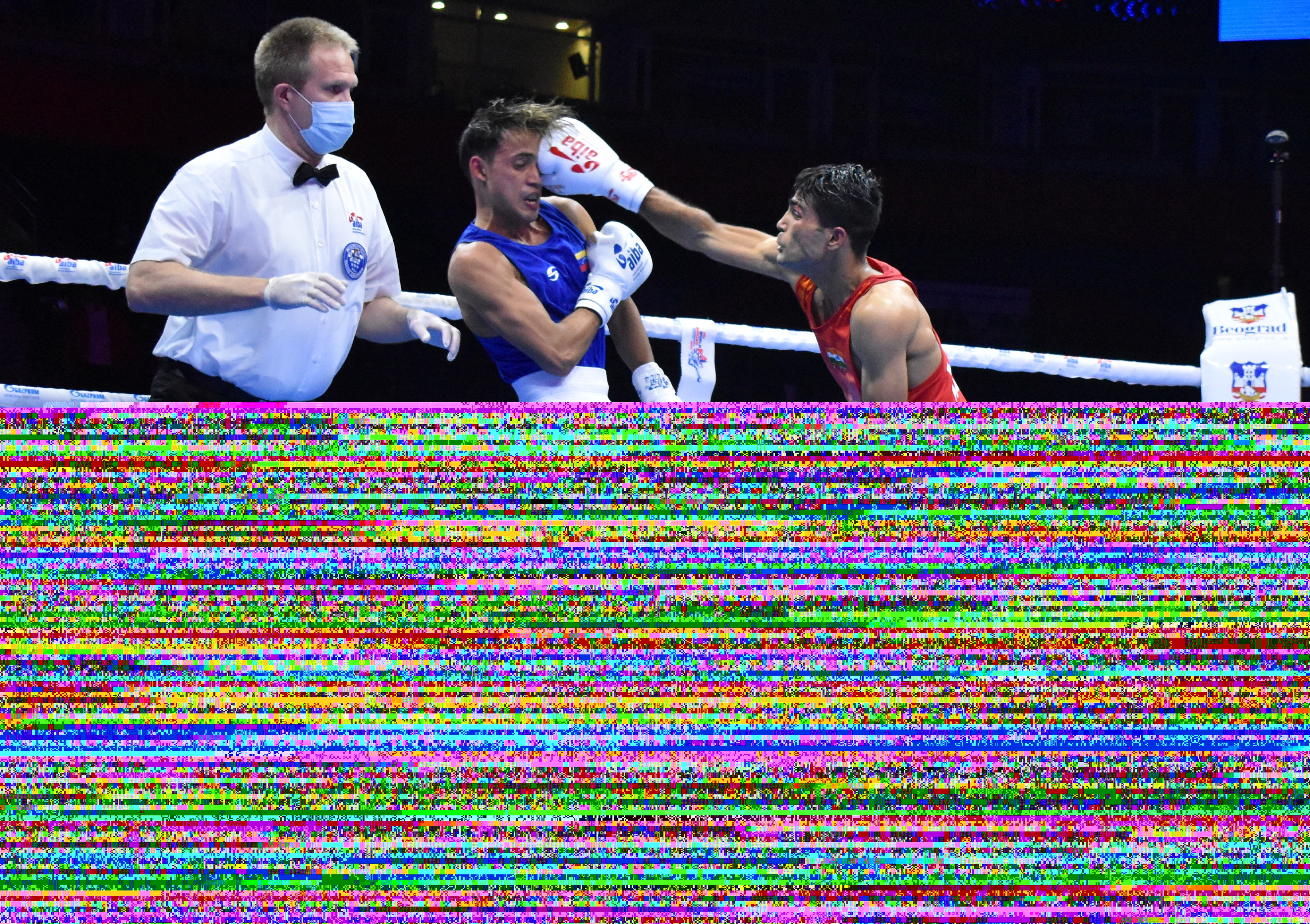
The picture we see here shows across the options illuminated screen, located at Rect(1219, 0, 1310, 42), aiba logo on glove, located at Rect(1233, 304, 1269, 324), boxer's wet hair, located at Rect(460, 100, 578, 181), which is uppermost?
illuminated screen, located at Rect(1219, 0, 1310, 42)

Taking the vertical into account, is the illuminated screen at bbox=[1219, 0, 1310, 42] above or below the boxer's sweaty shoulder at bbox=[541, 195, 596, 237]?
above

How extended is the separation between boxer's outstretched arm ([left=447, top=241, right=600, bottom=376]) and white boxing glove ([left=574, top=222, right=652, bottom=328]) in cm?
4

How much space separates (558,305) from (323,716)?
1.68 meters

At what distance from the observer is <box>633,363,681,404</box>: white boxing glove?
2.46 meters

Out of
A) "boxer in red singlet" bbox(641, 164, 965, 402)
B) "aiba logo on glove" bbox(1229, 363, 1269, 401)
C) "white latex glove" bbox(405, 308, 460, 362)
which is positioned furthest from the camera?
"aiba logo on glove" bbox(1229, 363, 1269, 401)

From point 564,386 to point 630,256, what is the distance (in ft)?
0.95

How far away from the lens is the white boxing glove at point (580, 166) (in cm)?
233

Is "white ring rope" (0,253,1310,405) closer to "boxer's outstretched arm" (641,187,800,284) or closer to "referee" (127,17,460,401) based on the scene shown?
"referee" (127,17,460,401)

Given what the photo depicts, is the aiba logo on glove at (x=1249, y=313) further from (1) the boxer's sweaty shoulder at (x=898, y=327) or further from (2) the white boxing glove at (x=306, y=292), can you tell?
(2) the white boxing glove at (x=306, y=292)

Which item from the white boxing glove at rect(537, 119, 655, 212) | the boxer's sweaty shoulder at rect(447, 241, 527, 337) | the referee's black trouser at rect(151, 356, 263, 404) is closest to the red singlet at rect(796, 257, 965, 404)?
the white boxing glove at rect(537, 119, 655, 212)

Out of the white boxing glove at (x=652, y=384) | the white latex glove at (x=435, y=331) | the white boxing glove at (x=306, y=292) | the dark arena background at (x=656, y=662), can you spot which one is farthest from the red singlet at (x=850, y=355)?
the dark arena background at (x=656, y=662)

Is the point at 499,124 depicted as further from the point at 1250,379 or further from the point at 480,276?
the point at 1250,379

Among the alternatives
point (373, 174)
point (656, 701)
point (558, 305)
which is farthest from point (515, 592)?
point (373, 174)

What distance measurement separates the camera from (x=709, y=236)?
259 cm
